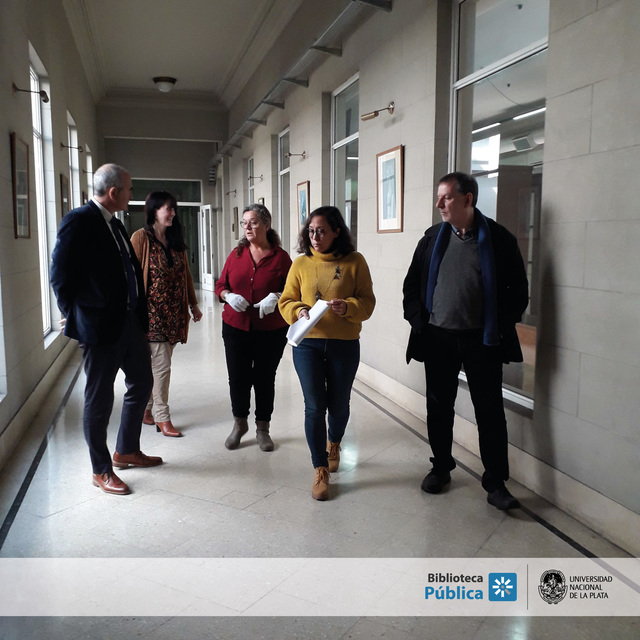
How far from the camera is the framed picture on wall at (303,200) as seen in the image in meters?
7.67

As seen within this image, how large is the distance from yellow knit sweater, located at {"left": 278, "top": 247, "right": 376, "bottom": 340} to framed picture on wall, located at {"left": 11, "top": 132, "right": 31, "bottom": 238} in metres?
2.30

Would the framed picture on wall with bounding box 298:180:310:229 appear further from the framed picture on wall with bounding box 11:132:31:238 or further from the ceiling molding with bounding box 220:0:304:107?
the framed picture on wall with bounding box 11:132:31:238

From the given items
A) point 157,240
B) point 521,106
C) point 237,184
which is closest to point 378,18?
point 521,106

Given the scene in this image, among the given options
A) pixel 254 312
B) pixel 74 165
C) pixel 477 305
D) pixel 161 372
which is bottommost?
pixel 161 372

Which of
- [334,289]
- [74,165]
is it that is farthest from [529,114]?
[74,165]

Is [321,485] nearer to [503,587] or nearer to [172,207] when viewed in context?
Answer: [503,587]

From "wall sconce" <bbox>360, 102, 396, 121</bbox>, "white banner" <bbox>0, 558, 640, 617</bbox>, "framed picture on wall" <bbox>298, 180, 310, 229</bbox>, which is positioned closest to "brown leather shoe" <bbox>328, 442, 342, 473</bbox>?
"white banner" <bbox>0, 558, 640, 617</bbox>

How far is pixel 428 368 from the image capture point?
3207 mm

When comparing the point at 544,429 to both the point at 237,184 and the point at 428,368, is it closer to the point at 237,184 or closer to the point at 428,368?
the point at 428,368

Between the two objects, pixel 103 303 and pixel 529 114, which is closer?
pixel 103 303

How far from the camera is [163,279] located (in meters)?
3.91

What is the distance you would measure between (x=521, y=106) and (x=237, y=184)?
10.5 meters

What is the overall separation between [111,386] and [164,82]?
36.5ft

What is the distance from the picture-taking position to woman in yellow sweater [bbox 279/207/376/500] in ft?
9.91
